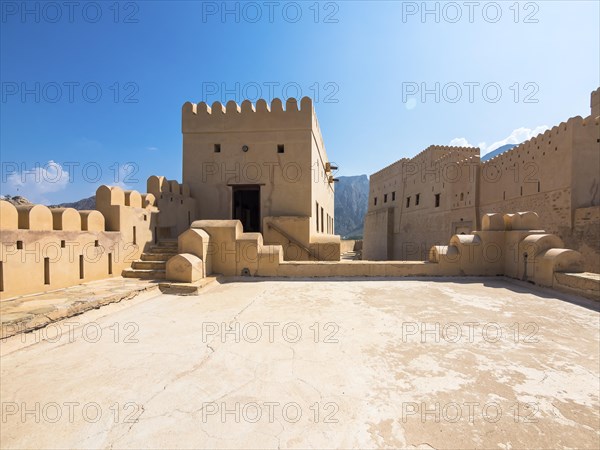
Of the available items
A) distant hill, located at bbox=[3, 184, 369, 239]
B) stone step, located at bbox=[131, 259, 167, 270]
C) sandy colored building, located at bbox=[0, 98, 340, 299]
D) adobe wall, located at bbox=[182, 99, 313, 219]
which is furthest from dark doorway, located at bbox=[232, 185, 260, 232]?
distant hill, located at bbox=[3, 184, 369, 239]

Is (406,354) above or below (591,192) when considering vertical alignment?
below

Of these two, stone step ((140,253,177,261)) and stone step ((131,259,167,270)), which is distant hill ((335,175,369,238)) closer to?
stone step ((140,253,177,261))

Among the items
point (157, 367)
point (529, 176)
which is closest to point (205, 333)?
point (157, 367)

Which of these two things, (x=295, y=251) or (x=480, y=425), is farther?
(x=295, y=251)

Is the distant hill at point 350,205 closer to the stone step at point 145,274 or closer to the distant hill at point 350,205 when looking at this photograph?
the distant hill at point 350,205

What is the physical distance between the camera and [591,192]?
1079 centimetres

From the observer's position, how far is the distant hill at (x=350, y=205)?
351 feet

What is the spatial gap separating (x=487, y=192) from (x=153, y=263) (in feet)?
58.2

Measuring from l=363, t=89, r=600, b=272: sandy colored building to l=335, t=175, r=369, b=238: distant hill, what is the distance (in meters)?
76.7

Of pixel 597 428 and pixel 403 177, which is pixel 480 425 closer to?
pixel 597 428

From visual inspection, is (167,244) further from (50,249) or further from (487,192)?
(487,192)

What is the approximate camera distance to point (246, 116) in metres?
10.9

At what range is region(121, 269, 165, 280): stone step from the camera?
6582 millimetres

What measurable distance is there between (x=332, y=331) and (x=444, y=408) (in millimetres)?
1674
